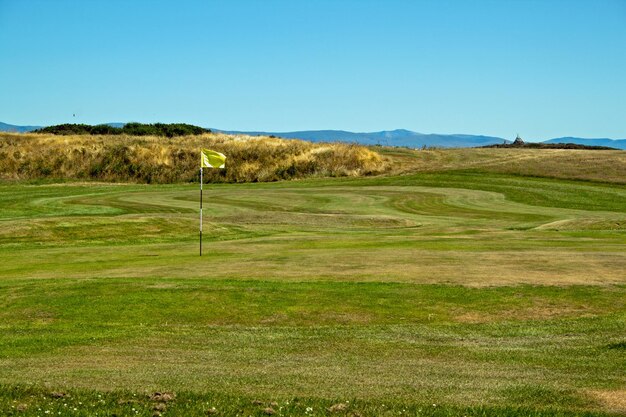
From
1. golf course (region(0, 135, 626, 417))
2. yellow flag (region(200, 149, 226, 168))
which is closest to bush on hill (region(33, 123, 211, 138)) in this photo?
golf course (region(0, 135, 626, 417))

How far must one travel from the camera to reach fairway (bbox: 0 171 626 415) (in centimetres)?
1288

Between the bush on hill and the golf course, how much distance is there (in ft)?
234

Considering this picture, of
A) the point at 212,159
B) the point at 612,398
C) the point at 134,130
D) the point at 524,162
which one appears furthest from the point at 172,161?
the point at 612,398

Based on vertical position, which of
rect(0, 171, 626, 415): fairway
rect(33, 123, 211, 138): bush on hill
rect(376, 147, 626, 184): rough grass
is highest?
rect(33, 123, 211, 138): bush on hill

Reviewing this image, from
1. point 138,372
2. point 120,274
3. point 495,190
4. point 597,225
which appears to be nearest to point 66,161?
point 495,190

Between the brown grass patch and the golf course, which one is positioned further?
the golf course

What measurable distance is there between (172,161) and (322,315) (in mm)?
69990

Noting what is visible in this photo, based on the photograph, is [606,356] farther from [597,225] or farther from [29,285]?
[597,225]

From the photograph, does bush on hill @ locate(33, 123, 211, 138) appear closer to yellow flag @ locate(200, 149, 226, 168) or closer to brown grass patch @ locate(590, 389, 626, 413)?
yellow flag @ locate(200, 149, 226, 168)

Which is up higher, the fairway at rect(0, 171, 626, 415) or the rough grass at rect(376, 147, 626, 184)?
the rough grass at rect(376, 147, 626, 184)

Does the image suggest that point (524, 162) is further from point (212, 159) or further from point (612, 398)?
point (612, 398)

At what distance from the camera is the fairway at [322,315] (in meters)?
12.9

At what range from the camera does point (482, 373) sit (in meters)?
14.0

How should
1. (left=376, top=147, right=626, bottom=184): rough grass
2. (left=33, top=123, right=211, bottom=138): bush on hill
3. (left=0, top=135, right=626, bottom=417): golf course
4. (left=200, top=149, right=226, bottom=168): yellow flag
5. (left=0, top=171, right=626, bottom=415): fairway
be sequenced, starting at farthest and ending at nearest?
(left=33, top=123, right=211, bottom=138): bush on hill < (left=376, top=147, right=626, bottom=184): rough grass < (left=200, top=149, right=226, bottom=168): yellow flag < (left=0, top=171, right=626, bottom=415): fairway < (left=0, top=135, right=626, bottom=417): golf course
